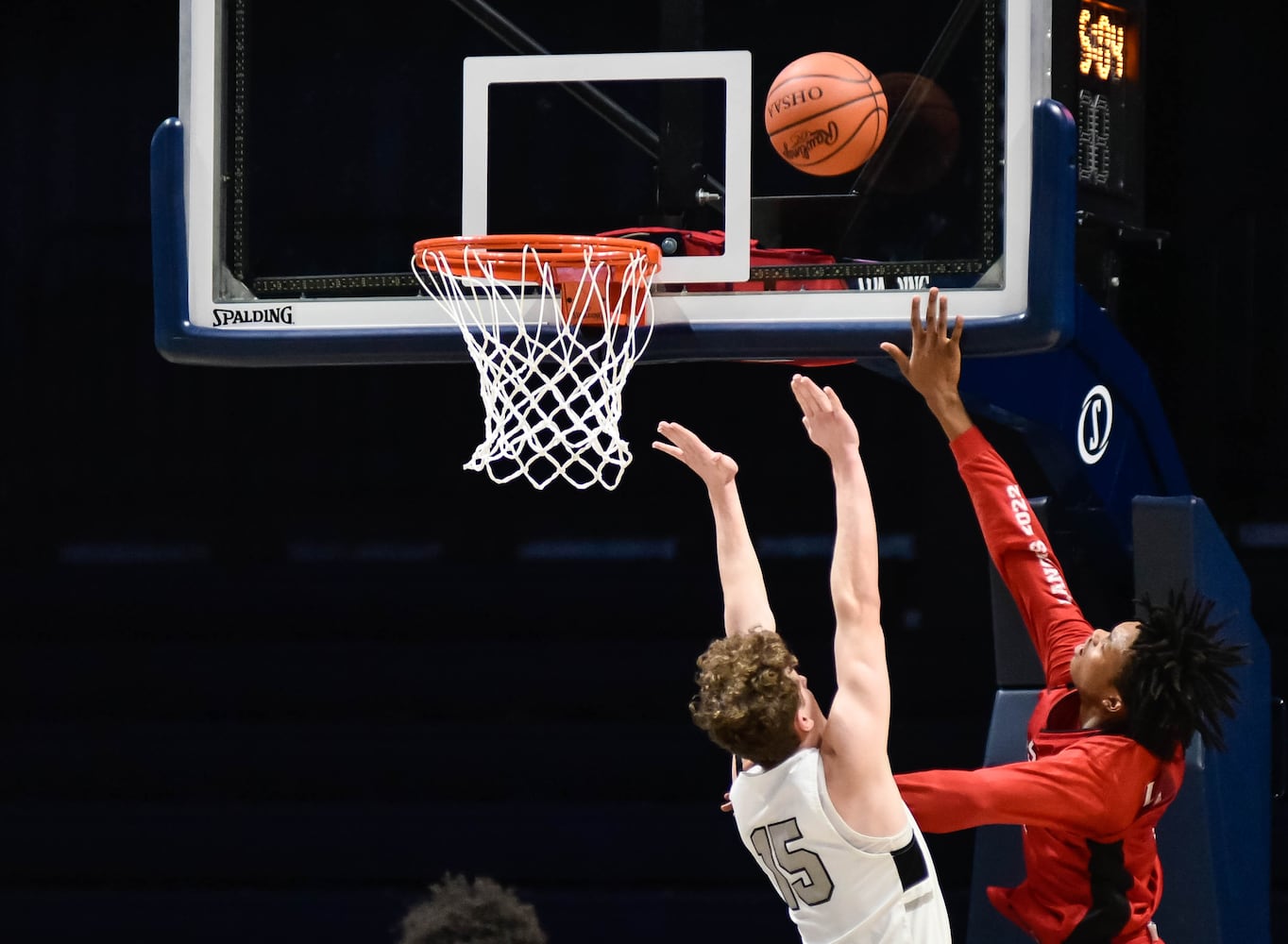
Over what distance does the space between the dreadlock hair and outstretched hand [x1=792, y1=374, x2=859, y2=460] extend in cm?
73

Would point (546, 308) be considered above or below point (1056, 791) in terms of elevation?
above

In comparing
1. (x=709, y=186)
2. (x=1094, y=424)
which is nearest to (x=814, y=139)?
(x=709, y=186)

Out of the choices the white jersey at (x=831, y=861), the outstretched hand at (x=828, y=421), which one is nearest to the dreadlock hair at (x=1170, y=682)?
the white jersey at (x=831, y=861)

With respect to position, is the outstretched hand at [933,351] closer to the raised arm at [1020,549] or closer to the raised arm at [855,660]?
the raised arm at [1020,549]

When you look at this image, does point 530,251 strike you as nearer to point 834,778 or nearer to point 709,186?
point 709,186

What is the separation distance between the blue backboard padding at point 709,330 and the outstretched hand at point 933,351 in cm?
5

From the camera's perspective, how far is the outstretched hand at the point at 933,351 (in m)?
2.90

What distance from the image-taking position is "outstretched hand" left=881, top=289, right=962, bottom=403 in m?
2.90

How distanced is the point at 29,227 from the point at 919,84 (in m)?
4.23

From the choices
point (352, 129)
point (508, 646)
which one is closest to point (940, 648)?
point (508, 646)


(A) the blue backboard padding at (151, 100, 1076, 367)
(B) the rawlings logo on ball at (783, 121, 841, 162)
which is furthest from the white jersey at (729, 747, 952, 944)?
(B) the rawlings logo on ball at (783, 121, 841, 162)

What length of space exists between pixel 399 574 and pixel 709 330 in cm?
323

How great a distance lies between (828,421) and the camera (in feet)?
8.66

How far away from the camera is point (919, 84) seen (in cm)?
326
